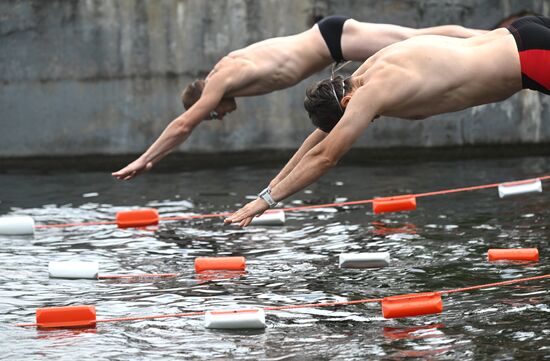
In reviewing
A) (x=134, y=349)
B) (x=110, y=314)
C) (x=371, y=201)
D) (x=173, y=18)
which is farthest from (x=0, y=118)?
(x=134, y=349)

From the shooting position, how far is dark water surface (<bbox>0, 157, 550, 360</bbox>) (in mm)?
6977

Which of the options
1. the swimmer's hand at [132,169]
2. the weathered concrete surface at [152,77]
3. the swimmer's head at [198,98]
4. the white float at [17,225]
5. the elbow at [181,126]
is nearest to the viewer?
the swimmer's hand at [132,169]

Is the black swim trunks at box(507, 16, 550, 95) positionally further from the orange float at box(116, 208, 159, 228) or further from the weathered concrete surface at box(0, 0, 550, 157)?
the weathered concrete surface at box(0, 0, 550, 157)

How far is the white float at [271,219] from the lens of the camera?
11.0 metres

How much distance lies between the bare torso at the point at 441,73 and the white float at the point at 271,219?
132 inches

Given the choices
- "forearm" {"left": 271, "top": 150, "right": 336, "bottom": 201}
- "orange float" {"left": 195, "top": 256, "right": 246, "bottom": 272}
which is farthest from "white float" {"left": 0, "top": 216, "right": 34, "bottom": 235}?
"forearm" {"left": 271, "top": 150, "right": 336, "bottom": 201}

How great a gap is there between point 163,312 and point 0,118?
7.80m

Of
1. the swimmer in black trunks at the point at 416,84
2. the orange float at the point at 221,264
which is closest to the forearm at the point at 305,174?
the swimmer in black trunks at the point at 416,84

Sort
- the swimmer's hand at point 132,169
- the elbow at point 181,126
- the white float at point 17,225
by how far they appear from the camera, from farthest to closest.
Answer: the white float at point 17,225 → the elbow at point 181,126 → the swimmer's hand at point 132,169

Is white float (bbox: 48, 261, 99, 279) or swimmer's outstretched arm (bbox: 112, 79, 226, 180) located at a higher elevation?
swimmer's outstretched arm (bbox: 112, 79, 226, 180)

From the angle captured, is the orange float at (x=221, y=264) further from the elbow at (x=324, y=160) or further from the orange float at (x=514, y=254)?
the orange float at (x=514, y=254)

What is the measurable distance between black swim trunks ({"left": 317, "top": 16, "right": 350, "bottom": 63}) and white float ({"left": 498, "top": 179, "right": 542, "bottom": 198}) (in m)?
2.04

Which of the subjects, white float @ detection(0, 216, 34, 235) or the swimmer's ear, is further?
white float @ detection(0, 216, 34, 235)

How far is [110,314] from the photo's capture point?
7.85 metres
